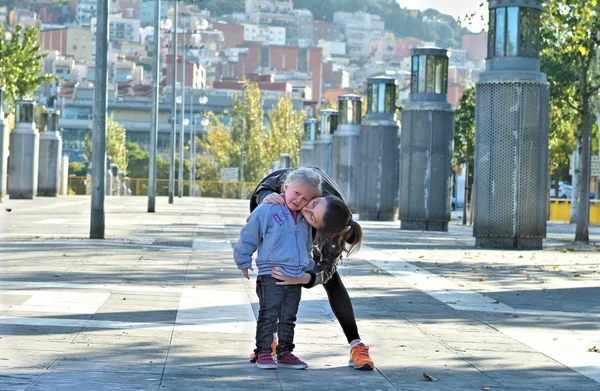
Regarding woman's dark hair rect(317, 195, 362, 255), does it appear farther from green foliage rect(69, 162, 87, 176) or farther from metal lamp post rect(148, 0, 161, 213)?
green foliage rect(69, 162, 87, 176)

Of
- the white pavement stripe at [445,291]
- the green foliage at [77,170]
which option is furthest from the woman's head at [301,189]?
the green foliage at [77,170]

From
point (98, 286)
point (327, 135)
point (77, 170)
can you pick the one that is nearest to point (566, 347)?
point (98, 286)

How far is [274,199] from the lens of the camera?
938 cm

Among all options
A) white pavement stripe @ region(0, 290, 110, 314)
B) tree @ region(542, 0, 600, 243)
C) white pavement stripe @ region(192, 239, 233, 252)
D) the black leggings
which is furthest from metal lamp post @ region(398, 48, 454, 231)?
the black leggings

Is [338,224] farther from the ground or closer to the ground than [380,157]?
closer to the ground

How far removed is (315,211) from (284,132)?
105 m

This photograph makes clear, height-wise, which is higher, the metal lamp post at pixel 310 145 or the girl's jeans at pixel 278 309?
the metal lamp post at pixel 310 145

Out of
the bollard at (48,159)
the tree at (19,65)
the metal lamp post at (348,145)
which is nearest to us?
the metal lamp post at (348,145)

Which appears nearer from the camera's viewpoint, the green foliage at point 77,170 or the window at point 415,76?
the window at point 415,76

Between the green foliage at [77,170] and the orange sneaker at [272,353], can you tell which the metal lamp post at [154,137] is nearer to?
the orange sneaker at [272,353]

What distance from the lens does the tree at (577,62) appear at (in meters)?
30.8

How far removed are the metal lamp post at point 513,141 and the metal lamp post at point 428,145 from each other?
30.8 feet

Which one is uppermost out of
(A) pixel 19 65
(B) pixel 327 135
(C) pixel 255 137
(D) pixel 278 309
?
(A) pixel 19 65

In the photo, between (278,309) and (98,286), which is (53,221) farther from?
(278,309)
